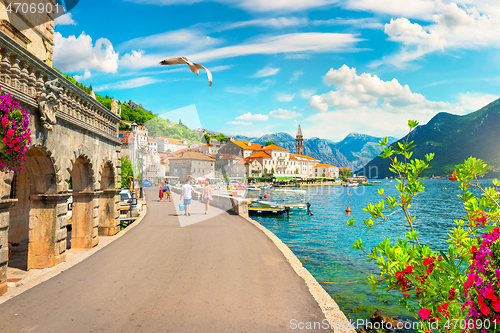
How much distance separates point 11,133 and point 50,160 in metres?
3.02

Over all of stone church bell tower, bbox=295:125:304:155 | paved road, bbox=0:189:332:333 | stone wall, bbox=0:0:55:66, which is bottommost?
paved road, bbox=0:189:332:333

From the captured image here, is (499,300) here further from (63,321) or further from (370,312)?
(370,312)

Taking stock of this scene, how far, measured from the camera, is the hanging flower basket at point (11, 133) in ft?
19.0

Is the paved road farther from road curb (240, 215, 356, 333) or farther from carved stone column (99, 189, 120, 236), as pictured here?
carved stone column (99, 189, 120, 236)

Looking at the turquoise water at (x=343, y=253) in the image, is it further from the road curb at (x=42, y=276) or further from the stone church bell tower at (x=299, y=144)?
the stone church bell tower at (x=299, y=144)

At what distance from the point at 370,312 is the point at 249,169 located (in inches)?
4431

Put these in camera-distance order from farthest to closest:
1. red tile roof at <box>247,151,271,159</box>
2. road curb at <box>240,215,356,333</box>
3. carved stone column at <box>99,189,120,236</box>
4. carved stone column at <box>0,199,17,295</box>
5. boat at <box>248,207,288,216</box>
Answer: red tile roof at <box>247,151,271,159</box>
boat at <box>248,207,288,216</box>
carved stone column at <box>99,189,120,236</box>
carved stone column at <box>0,199,17,295</box>
road curb at <box>240,215,356,333</box>

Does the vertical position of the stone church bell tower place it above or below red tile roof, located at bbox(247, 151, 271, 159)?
above

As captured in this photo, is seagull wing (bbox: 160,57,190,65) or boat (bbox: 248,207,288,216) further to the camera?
boat (bbox: 248,207,288,216)

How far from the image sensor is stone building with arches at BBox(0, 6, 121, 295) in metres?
6.72

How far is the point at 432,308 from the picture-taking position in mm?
3625

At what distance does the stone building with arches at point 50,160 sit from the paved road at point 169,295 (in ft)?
4.72

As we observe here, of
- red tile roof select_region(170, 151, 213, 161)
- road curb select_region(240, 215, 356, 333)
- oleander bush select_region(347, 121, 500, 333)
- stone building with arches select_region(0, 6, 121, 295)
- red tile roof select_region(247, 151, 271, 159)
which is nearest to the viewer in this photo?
oleander bush select_region(347, 121, 500, 333)

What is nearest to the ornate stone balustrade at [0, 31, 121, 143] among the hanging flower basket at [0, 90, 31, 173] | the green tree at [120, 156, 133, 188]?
the hanging flower basket at [0, 90, 31, 173]
